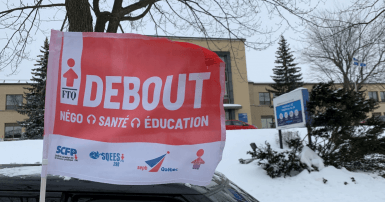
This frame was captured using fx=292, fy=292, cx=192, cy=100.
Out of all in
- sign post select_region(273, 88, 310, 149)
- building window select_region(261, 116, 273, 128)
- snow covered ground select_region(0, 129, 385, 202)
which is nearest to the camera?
snow covered ground select_region(0, 129, 385, 202)

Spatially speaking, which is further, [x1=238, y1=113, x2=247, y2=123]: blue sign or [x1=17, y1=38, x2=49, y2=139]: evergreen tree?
[x1=238, y1=113, x2=247, y2=123]: blue sign

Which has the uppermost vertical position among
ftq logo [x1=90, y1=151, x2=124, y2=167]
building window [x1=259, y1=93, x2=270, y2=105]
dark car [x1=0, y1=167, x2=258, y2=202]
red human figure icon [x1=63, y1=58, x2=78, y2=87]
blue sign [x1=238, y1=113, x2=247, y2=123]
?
building window [x1=259, y1=93, x2=270, y2=105]

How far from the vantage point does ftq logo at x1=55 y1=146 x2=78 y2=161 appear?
1.89 metres

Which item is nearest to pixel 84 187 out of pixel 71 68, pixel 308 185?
pixel 71 68

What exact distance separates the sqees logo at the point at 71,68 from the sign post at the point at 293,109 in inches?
317

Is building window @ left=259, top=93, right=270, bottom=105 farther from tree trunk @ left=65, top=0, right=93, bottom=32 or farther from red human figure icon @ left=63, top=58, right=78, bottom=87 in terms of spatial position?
red human figure icon @ left=63, top=58, right=78, bottom=87

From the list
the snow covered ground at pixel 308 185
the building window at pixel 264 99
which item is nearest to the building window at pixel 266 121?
the building window at pixel 264 99

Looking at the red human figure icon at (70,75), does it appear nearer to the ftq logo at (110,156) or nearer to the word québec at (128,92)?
the word québec at (128,92)

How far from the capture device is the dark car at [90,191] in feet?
5.81

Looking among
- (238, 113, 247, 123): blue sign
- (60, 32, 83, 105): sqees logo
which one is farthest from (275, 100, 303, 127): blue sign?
(238, 113, 247, 123): blue sign

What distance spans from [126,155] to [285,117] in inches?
373

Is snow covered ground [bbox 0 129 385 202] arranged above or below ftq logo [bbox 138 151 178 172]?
below

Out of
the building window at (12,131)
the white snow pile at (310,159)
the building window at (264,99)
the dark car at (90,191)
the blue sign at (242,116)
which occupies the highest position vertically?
the building window at (264,99)

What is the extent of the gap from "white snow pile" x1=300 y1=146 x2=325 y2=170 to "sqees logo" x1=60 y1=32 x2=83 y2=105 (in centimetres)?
715
